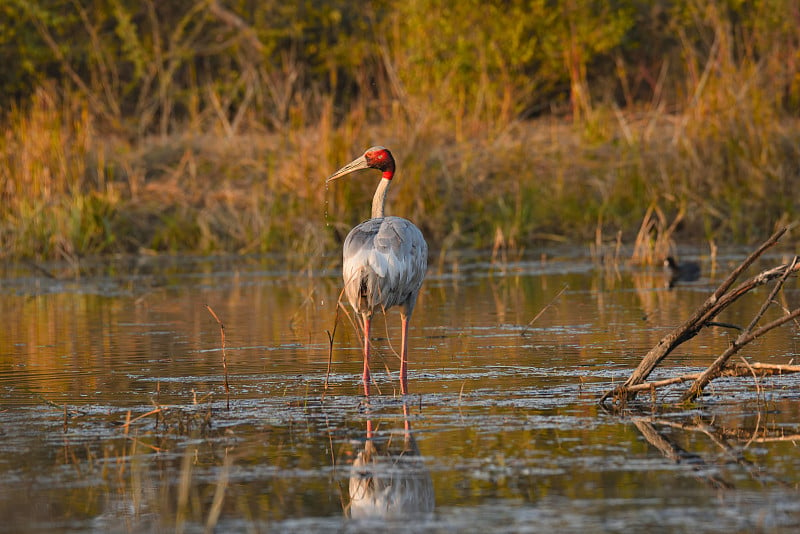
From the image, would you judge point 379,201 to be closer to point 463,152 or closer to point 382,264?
point 382,264

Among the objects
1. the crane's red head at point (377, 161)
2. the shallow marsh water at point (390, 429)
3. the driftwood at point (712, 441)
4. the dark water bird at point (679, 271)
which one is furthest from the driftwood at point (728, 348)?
the dark water bird at point (679, 271)

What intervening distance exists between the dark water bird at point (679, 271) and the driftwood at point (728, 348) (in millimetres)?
7151

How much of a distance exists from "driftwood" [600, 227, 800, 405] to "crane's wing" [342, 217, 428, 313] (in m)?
1.71

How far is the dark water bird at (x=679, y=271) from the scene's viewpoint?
1457 cm

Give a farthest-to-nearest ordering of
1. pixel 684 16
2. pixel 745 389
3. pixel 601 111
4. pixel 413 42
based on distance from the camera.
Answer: pixel 684 16, pixel 413 42, pixel 601 111, pixel 745 389

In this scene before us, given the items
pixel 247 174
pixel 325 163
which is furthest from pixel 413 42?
pixel 325 163

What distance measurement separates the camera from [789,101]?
2005cm

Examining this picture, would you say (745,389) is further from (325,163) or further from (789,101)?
(789,101)

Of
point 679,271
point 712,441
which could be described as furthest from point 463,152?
point 712,441

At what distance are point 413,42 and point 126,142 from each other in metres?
5.01

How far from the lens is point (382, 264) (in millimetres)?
8492

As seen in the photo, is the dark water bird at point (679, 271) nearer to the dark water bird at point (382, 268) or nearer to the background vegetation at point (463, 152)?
the background vegetation at point (463, 152)

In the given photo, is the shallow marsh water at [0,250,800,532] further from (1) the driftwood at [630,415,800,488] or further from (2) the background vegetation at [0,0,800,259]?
(2) the background vegetation at [0,0,800,259]

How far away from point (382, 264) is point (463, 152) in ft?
39.6
